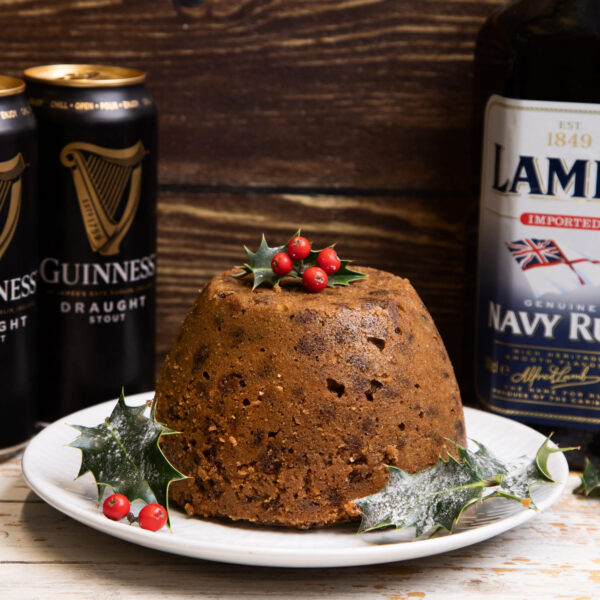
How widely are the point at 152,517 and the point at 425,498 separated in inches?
8.8

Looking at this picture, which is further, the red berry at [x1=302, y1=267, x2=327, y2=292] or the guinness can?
the guinness can

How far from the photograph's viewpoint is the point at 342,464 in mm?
823

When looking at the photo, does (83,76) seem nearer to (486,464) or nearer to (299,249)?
(299,249)

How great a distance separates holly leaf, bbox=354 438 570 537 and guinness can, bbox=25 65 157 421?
0.41 metres

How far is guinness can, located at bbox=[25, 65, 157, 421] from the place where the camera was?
40.4 inches

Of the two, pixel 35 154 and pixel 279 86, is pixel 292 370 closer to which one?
pixel 35 154

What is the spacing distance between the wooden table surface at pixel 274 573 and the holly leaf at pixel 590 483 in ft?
0.28

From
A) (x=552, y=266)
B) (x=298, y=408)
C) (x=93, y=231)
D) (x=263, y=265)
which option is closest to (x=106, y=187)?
(x=93, y=231)

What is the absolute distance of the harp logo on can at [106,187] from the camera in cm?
103

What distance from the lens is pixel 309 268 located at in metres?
0.88

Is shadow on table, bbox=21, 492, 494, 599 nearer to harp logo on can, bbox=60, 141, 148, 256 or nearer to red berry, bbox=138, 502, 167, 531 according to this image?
red berry, bbox=138, 502, 167, 531

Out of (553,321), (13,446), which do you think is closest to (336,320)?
(553,321)

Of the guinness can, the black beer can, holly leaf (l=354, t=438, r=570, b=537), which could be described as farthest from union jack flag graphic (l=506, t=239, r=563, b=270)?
the black beer can

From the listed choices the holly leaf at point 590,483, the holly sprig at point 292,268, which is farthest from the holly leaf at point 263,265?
the holly leaf at point 590,483
